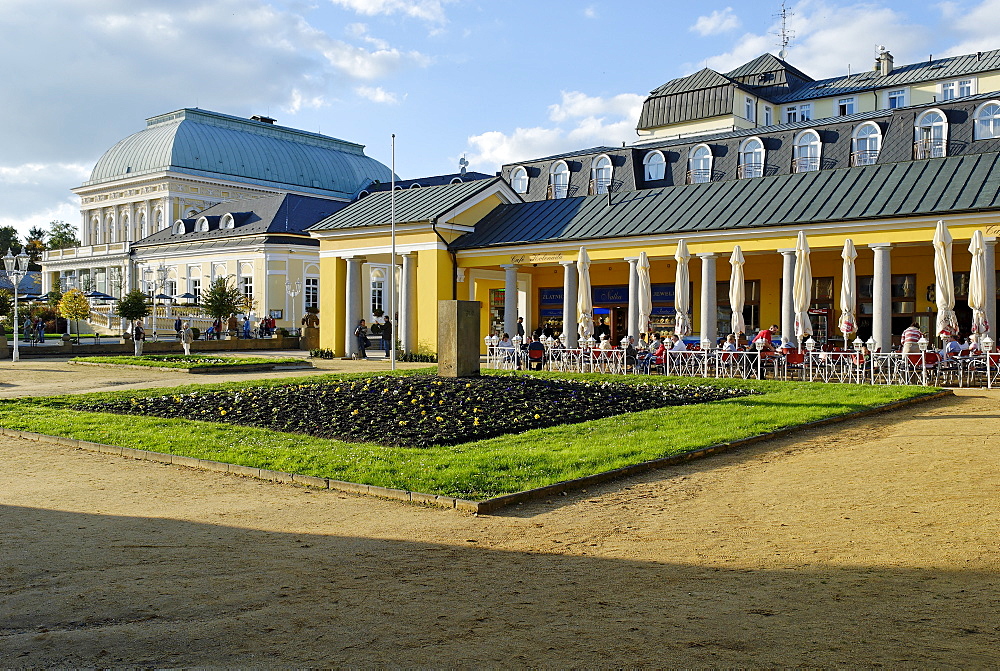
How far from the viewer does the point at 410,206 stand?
35.3m

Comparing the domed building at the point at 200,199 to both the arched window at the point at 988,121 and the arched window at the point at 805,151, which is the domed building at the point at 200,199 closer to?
the arched window at the point at 805,151

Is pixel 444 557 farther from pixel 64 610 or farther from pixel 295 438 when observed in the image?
pixel 295 438

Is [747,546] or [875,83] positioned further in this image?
[875,83]

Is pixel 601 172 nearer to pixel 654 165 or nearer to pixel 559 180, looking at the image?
pixel 559 180

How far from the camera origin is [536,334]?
37656mm

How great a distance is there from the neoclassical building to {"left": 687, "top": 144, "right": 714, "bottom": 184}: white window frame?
6 cm

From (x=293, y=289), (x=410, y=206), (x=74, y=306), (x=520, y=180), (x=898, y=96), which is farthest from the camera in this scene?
(x=293, y=289)

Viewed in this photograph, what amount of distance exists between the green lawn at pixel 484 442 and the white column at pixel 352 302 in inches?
712

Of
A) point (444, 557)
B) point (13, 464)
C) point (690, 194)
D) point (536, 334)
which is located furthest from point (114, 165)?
point (444, 557)

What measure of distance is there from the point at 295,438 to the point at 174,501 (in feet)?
11.2

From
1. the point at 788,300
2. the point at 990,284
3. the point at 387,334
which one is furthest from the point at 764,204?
the point at 387,334

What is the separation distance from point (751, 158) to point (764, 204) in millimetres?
13754

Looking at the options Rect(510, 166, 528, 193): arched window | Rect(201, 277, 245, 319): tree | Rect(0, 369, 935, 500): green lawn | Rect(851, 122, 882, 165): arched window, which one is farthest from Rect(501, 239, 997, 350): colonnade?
Rect(201, 277, 245, 319): tree

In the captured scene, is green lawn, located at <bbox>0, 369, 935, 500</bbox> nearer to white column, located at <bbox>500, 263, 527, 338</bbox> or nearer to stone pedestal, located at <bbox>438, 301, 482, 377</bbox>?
stone pedestal, located at <bbox>438, 301, 482, 377</bbox>
